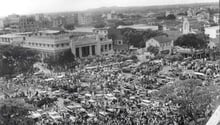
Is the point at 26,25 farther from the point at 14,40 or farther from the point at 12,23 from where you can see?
the point at 14,40

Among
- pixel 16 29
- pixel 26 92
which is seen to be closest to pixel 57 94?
pixel 26 92

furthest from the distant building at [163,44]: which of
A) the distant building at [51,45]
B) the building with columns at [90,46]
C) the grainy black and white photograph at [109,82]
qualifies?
the distant building at [51,45]

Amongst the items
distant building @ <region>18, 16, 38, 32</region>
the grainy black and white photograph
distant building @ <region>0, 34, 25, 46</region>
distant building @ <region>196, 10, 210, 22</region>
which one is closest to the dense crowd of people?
the grainy black and white photograph

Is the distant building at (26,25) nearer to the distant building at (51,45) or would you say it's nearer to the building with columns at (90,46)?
the distant building at (51,45)

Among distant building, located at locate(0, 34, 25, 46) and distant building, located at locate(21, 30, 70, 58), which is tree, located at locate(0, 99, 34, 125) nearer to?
distant building, located at locate(21, 30, 70, 58)

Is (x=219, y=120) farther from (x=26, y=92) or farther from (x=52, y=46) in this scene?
(x=52, y=46)

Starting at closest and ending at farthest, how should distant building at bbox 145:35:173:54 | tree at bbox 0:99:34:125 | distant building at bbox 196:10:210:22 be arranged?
tree at bbox 0:99:34:125
distant building at bbox 145:35:173:54
distant building at bbox 196:10:210:22
